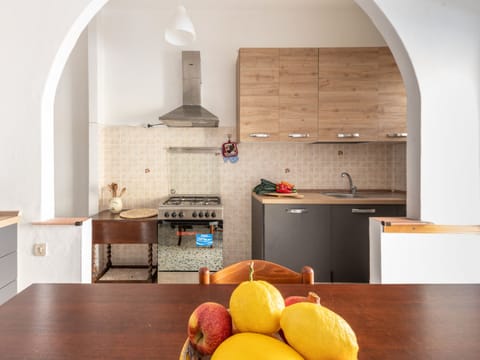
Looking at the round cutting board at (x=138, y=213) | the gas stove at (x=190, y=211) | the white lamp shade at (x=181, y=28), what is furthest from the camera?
the round cutting board at (x=138, y=213)

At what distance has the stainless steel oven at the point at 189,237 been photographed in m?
2.87

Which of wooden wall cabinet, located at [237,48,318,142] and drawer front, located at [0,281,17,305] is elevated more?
wooden wall cabinet, located at [237,48,318,142]

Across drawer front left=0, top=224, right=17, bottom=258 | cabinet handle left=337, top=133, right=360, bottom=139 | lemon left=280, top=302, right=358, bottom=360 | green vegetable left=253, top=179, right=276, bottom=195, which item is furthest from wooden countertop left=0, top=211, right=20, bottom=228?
cabinet handle left=337, top=133, right=360, bottom=139

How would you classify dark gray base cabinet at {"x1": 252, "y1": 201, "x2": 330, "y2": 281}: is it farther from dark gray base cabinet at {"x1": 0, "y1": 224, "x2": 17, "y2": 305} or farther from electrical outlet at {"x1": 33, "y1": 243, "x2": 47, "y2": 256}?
dark gray base cabinet at {"x1": 0, "y1": 224, "x2": 17, "y2": 305}

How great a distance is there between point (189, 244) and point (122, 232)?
629 mm

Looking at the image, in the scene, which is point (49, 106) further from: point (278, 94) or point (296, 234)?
point (296, 234)

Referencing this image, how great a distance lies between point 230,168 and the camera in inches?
135

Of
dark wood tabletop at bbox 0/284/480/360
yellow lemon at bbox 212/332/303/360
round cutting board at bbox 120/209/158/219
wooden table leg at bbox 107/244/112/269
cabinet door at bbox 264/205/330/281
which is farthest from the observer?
wooden table leg at bbox 107/244/112/269

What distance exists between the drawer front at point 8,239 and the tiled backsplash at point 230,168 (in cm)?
154

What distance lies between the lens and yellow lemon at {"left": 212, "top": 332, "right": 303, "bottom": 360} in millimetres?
377

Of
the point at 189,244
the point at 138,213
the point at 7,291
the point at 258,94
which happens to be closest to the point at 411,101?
the point at 258,94

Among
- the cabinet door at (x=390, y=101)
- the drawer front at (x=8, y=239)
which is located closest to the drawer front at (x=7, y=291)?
the drawer front at (x=8, y=239)

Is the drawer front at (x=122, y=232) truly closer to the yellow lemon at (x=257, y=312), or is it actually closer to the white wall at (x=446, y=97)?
the white wall at (x=446, y=97)

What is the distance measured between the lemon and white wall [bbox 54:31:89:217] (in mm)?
3333
